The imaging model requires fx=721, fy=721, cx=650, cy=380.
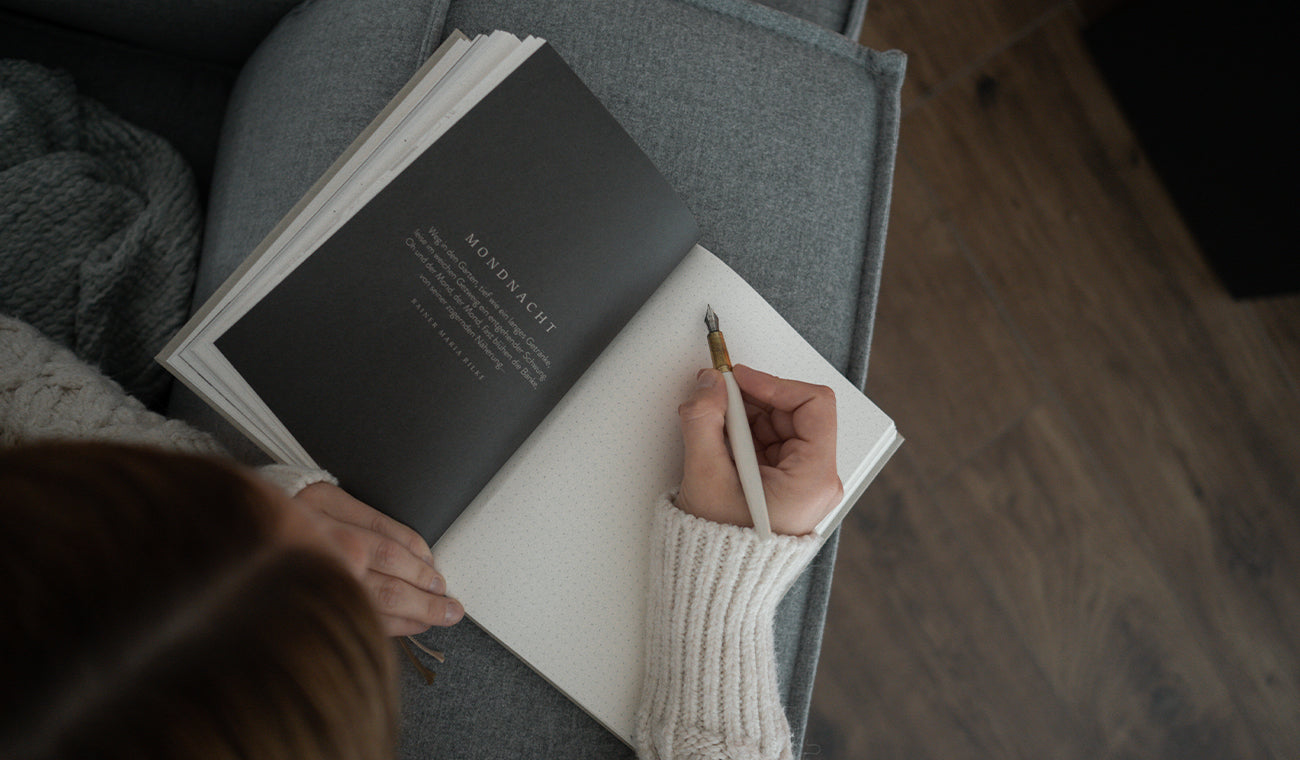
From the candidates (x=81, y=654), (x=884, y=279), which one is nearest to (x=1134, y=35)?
(x=884, y=279)

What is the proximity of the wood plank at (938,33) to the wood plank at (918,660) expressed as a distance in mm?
568

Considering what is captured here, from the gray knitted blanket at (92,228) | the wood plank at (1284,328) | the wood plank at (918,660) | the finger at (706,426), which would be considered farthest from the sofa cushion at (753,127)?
the wood plank at (1284,328)

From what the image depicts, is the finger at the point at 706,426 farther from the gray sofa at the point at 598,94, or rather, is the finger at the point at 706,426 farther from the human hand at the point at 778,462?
the gray sofa at the point at 598,94

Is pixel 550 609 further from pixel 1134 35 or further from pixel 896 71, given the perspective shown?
pixel 1134 35

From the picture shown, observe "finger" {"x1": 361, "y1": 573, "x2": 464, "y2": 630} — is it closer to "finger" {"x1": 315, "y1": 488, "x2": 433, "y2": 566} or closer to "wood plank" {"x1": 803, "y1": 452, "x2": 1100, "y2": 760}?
"finger" {"x1": 315, "y1": 488, "x2": 433, "y2": 566}

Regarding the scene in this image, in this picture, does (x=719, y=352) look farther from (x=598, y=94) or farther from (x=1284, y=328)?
(x=1284, y=328)

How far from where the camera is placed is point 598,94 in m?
0.55

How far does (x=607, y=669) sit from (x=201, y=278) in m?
0.41

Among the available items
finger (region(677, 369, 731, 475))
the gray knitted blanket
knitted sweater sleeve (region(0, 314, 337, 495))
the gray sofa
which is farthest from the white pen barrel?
the gray knitted blanket

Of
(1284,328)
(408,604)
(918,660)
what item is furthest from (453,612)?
(1284,328)

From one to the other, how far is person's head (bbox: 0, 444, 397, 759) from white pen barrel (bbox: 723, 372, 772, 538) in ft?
0.82

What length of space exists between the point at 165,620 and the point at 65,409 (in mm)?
274

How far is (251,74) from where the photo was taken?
0.58m

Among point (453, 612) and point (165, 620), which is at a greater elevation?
point (165, 620)
